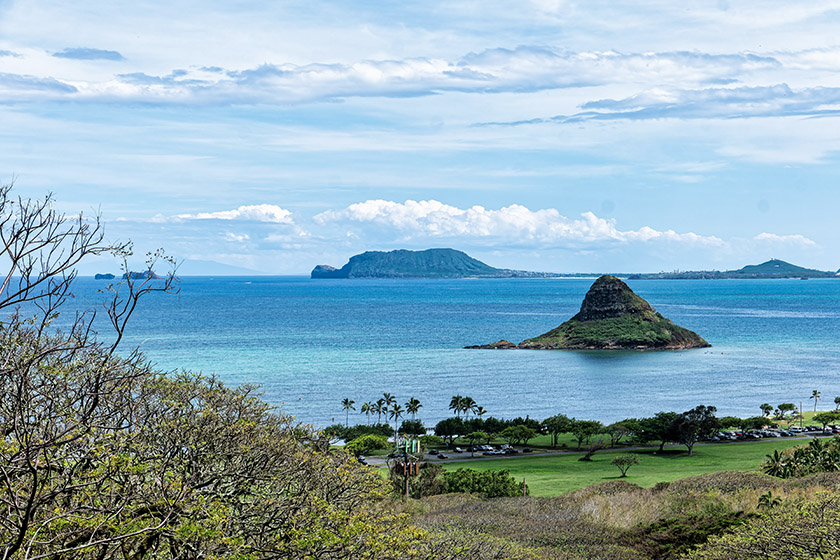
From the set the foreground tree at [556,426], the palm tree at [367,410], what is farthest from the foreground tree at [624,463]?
the palm tree at [367,410]

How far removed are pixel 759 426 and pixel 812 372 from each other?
5628 centimetres

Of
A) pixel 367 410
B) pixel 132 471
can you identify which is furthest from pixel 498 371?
pixel 132 471

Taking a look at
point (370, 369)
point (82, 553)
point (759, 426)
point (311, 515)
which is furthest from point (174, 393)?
point (370, 369)

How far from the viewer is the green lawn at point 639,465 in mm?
64688

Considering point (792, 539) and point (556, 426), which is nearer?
point (792, 539)

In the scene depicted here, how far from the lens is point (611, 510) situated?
134 feet

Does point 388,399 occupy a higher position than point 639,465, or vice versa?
point 388,399

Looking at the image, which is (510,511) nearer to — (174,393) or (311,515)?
(174,393)

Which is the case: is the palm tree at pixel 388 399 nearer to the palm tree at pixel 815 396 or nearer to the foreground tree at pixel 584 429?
the foreground tree at pixel 584 429

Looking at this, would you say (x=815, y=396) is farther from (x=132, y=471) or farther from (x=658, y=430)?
(x=132, y=471)

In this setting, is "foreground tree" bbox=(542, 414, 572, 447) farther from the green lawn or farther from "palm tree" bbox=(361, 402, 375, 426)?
"palm tree" bbox=(361, 402, 375, 426)

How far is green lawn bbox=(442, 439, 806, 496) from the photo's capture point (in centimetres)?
6469


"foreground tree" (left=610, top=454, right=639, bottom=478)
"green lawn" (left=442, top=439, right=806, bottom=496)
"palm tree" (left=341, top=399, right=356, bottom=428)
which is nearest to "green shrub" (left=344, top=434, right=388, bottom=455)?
"green lawn" (left=442, top=439, right=806, bottom=496)

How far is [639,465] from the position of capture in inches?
3002
